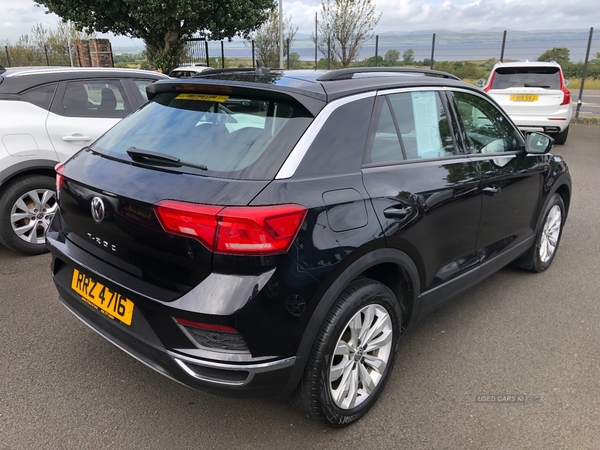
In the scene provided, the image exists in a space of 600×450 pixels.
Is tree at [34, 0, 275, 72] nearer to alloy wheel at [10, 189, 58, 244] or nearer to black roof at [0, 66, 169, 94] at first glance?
black roof at [0, 66, 169, 94]

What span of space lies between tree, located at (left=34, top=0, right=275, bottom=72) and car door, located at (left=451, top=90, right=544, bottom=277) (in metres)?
15.5

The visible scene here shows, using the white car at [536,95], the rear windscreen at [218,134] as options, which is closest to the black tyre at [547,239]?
the rear windscreen at [218,134]

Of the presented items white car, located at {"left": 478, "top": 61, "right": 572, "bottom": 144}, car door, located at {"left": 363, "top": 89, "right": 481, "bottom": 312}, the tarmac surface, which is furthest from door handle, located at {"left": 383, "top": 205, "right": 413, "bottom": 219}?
white car, located at {"left": 478, "top": 61, "right": 572, "bottom": 144}

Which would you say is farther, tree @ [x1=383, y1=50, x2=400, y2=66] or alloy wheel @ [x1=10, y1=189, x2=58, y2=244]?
tree @ [x1=383, y1=50, x2=400, y2=66]

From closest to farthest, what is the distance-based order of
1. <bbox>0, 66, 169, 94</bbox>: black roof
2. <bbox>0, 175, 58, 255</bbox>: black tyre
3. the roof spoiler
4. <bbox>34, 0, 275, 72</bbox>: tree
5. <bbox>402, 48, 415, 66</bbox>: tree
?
the roof spoiler
<bbox>0, 175, 58, 255</bbox>: black tyre
<bbox>0, 66, 169, 94</bbox>: black roof
<bbox>34, 0, 275, 72</bbox>: tree
<bbox>402, 48, 415, 66</bbox>: tree

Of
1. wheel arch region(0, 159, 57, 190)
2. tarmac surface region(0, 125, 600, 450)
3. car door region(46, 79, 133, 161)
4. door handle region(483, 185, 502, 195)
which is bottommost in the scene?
tarmac surface region(0, 125, 600, 450)

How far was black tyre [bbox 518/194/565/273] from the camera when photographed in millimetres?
4113

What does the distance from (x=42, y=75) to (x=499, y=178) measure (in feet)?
13.9

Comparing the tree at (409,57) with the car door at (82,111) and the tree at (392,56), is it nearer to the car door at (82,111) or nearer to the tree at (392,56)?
the tree at (392,56)

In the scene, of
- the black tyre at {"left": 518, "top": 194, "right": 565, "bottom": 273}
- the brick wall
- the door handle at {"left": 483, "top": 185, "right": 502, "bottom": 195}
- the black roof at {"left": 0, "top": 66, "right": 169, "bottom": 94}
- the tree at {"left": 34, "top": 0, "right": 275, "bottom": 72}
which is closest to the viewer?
the door handle at {"left": 483, "top": 185, "right": 502, "bottom": 195}

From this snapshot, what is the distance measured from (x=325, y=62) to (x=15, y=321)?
1927cm

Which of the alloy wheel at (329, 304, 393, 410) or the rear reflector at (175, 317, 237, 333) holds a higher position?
the rear reflector at (175, 317, 237, 333)

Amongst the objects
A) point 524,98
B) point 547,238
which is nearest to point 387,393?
point 547,238

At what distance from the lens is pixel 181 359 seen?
202 centimetres
